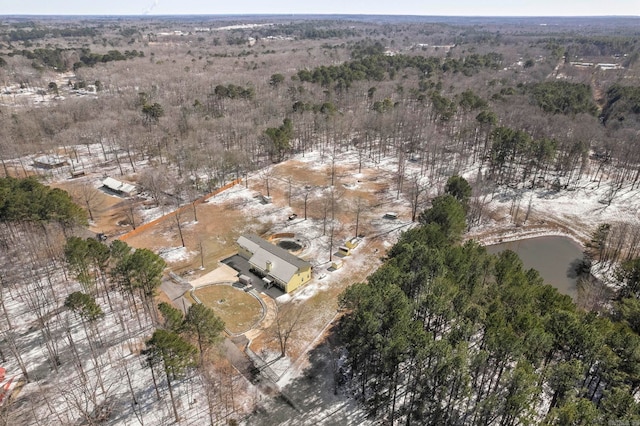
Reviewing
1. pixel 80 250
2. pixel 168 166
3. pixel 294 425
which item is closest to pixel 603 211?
pixel 294 425

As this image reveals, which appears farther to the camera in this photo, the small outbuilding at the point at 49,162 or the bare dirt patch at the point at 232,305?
the small outbuilding at the point at 49,162

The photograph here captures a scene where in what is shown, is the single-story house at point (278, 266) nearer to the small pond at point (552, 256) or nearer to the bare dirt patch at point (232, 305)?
the bare dirt patch at point (232, 305)

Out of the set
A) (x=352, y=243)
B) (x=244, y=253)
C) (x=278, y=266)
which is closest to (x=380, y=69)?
(x=352, y=243)

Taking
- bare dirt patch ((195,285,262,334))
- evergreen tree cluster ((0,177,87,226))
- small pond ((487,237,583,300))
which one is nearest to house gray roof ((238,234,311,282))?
bare dirt patch ((195,285,262,334))

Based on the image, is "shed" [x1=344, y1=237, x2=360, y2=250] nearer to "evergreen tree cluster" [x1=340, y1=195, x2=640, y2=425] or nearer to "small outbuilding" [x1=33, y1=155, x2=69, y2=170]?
"evergreen tree cluster" [x1=340, y1=195, x2=640, y2=425]

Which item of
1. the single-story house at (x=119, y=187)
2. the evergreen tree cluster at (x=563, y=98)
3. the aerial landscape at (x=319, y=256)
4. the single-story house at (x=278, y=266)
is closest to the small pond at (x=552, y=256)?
the aerial landscape at (x=319, y=256)

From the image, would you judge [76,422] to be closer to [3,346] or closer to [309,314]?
[3,346]
